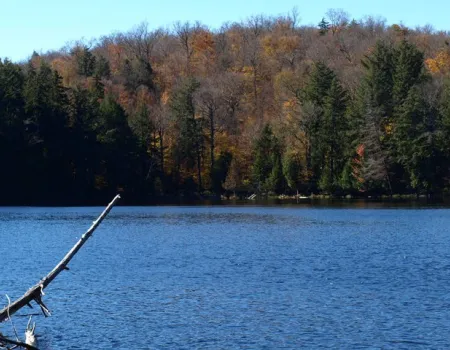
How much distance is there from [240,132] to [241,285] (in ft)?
289

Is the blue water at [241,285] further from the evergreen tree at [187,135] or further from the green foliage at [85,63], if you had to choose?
the green foliage at [85,63]

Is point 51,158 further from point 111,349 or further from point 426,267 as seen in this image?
point 111,349

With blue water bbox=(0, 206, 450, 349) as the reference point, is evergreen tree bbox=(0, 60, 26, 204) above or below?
above

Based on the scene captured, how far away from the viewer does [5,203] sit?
89000 millimetres

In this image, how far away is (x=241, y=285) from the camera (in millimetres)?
28891

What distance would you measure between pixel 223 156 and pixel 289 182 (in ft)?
37.3

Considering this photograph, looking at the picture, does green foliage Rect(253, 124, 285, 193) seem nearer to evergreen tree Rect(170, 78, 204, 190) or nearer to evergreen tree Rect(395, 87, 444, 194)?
evergreen tree Rect(170, 78, 204, 190)

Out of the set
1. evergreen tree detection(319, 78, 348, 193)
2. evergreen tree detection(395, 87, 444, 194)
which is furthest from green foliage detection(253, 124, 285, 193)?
evergreen tree detection(395, 87, 444, 194)

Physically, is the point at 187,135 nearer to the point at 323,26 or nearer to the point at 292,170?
the point at 292,170

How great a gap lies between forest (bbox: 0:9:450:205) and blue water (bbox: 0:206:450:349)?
123ft

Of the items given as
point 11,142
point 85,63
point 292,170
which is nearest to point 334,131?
point 292,170

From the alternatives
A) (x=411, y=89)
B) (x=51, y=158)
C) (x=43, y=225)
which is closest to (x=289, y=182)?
(x=411, y=89)

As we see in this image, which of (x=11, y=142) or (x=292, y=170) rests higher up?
(x=11, y=142)

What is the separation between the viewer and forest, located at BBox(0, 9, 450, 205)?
91.3 m
